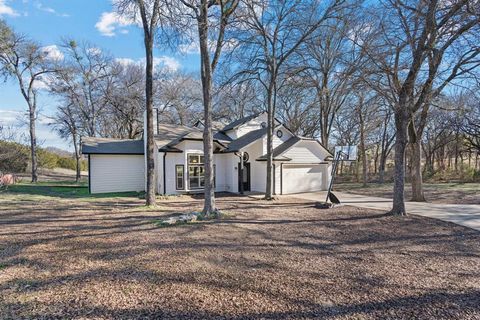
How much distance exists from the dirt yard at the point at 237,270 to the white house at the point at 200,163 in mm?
8477

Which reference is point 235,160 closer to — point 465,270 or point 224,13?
point 224,13

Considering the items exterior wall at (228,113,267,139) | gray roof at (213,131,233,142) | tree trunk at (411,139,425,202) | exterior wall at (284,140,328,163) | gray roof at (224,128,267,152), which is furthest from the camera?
exterior wall at (228,113,267,139)

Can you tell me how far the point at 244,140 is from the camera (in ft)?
62.5

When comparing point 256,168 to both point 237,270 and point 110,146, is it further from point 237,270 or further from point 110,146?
point 237,270

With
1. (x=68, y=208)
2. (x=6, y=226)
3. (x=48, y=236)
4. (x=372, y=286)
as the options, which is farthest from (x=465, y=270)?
(x=68, y=208)

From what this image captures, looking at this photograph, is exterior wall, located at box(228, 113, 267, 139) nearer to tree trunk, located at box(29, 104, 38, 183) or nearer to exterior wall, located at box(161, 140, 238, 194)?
exterior wall, located at box(161, 140, 238, 194)

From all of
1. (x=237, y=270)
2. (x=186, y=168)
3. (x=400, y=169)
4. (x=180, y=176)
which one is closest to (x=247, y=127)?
(x=186, y=168)

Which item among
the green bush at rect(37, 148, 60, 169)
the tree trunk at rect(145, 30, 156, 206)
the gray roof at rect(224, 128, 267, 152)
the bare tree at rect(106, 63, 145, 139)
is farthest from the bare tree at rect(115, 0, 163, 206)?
the green bush at rect(37, 148, 60, 169)

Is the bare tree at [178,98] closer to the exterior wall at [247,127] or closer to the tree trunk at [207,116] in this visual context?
the exterior wall at [247,127]

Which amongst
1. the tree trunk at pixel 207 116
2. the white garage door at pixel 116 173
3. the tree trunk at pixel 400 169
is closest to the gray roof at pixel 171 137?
the white garage door at pixel 116 173

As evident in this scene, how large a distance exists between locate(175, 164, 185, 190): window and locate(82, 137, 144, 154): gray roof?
11.0 feet

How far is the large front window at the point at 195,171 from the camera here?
17.1 meters

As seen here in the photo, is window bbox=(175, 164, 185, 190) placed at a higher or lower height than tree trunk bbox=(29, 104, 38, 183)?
Answer: lower

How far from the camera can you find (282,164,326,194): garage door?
1789 centimetres
